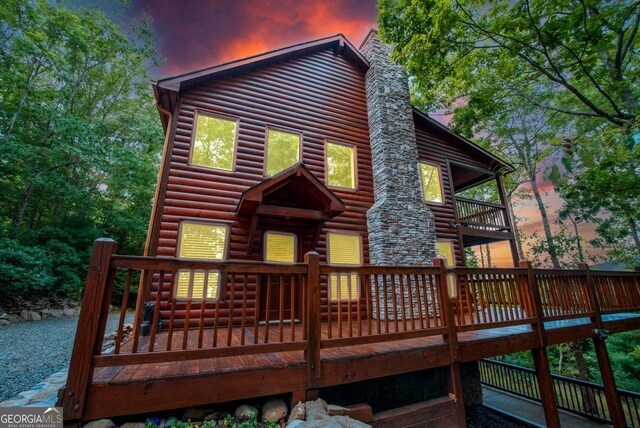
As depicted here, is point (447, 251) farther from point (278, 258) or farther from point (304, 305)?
point (304, 305)

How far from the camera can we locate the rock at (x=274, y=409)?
9.05 feet

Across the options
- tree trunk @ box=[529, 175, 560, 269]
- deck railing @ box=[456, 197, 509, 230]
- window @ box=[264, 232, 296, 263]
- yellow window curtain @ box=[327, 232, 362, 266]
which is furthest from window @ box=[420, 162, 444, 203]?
tree trunk @ box=[529, 175, 560, 269]

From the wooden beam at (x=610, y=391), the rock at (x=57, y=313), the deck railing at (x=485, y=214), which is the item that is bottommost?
the wooden beam at (x=610, y=391)

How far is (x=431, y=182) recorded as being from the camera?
10023mm

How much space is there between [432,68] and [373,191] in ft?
12.1

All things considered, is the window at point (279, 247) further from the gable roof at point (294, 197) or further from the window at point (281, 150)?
the window at point (281, 150)

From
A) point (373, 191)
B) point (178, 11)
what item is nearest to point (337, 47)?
point (373, 191)

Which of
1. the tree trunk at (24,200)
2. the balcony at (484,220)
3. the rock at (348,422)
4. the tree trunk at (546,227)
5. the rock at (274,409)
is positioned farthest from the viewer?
the tree trunk at (546,227)

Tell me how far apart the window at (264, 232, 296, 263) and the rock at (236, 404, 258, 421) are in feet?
13.2

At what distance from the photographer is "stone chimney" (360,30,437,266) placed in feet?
25.0

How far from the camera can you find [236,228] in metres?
6.67

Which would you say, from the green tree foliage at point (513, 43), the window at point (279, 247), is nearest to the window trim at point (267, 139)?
the window at point (279, 247)

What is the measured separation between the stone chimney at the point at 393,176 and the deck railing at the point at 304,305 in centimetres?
204

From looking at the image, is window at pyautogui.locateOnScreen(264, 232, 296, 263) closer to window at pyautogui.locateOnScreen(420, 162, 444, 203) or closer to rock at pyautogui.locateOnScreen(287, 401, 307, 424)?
rock at pyautogui.locateOnScreen(287, 401, 307, 424)
